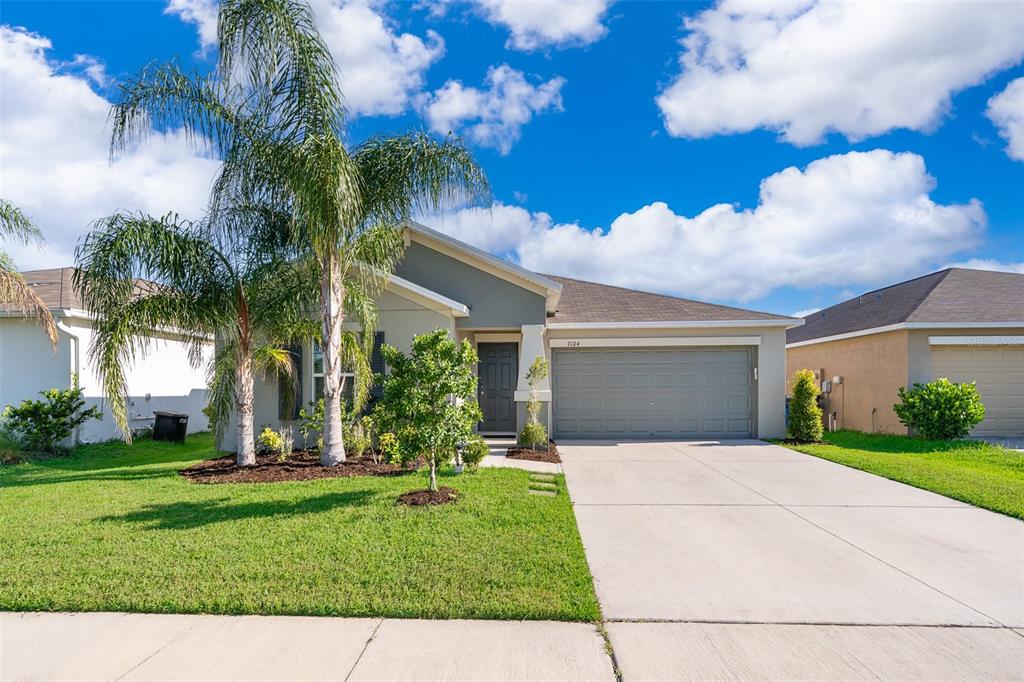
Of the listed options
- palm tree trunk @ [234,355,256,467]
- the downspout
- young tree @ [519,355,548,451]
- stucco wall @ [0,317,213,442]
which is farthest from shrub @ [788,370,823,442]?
the downspout

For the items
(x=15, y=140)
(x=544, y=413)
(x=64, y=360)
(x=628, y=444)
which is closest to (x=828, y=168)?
(x=628, y=444)

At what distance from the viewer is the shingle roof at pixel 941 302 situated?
13539 mm

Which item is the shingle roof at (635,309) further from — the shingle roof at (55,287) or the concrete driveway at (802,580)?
the shingle roof at (55,287)

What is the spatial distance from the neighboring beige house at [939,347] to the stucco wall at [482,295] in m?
9.24

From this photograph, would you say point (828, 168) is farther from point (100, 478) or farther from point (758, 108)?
point (100, 478)

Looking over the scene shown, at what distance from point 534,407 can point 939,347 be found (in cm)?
1046

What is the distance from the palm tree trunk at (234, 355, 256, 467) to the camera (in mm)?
9609

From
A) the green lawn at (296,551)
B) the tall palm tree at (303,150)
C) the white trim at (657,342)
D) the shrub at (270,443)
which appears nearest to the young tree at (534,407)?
the white trim at (657,342)

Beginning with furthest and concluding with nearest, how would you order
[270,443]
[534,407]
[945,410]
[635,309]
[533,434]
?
[635,309]
[945,410]
[534,407]
[533,434]
[270,443]

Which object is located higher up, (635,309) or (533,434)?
(635,309)

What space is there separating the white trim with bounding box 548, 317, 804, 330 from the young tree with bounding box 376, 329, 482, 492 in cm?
692

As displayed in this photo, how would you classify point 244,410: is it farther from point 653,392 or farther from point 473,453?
point 653,392

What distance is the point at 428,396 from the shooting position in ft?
22.1

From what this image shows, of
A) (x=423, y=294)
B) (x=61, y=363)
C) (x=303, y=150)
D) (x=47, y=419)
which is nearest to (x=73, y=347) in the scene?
(x=61, y=363)
